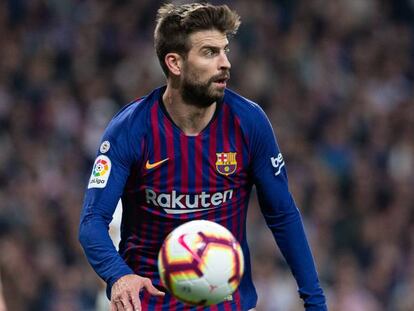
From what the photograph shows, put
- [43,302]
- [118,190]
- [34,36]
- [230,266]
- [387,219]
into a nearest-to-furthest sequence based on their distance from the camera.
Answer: [230,266]
[118,190]
[43,302]
[387,219]
[34,36]

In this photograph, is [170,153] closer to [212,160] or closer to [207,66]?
[212,160]

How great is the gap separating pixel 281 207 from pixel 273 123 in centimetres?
778

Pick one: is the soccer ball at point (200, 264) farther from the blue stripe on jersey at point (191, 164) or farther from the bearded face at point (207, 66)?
the bearded face at point (207, 66)

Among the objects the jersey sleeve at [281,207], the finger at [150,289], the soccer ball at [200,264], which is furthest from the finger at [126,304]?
the jersey sleeve at [281,207]

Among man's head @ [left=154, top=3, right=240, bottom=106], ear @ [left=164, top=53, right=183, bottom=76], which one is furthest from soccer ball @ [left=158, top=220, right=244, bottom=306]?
ear @ [left=164, top=53, right=183, bottom=76]

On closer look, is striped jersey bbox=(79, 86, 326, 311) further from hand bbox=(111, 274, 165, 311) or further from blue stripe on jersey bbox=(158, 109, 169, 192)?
hand bbox=(111, 274, 165, 311)

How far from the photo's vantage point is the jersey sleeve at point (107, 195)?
221 inches

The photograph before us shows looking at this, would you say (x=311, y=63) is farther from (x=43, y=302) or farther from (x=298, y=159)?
(x=43, y=302)

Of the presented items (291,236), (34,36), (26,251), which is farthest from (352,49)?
(291,236)

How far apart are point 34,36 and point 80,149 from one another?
2045 mm

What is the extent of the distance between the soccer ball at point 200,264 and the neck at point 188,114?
0.77 m

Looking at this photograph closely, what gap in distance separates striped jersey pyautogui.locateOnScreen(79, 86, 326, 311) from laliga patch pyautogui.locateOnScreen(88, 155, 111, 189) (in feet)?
0.18

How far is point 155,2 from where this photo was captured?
49.8ft

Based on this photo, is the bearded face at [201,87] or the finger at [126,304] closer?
the finger at [126,304]
